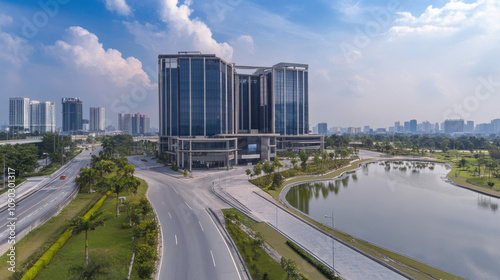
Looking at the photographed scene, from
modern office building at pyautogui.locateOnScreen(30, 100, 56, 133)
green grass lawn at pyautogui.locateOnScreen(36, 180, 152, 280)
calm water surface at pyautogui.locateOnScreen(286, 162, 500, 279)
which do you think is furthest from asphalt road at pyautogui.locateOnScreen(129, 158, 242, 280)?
modern office building at pyautogui.locateOnScreen(30, 100, 56, 133)

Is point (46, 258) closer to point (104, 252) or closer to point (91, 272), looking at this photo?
point (104, 252)

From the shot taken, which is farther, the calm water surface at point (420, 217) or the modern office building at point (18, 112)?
the modern office building at point (18, 112)

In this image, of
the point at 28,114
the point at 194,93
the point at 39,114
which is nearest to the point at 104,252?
the point at 194,93

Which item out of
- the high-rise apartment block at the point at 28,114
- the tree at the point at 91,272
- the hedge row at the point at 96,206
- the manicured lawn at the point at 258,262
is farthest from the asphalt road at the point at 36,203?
the high-rise apartment block at the point at 28,114

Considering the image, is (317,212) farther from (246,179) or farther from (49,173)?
(49,173)

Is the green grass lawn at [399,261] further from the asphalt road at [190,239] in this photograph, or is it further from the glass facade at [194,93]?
the glass facade at [194,93]

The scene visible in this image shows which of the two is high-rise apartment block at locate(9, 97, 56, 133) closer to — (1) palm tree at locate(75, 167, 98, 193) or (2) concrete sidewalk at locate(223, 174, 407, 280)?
(1) palm tree at locate(75, 167, 98, 193)
